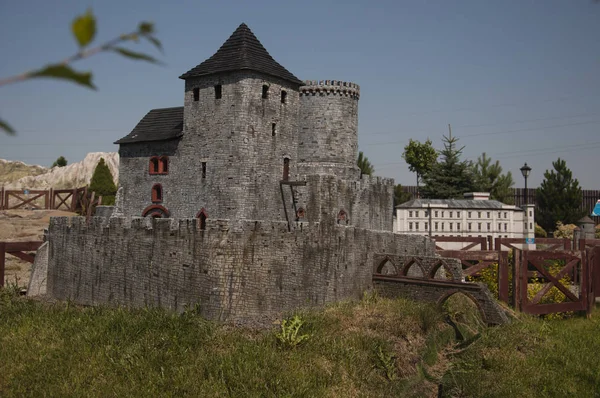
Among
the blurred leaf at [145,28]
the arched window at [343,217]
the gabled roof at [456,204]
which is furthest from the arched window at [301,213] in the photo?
the blurred leaf at [145,28]

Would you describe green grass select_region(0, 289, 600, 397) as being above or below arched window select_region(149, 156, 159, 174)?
below

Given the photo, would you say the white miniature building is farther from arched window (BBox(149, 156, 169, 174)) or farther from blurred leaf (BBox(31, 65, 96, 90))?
blurred leaf (BBox(31, 65, 96, 90))

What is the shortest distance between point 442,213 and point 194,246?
33728 millimetres

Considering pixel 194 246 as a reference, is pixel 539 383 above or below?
below

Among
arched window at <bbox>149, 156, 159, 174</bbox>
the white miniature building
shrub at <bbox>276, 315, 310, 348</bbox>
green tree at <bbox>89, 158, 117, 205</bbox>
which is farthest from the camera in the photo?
the white miniature building

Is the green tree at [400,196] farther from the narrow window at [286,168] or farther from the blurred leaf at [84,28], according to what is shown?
the blurred leaf at [84,28]

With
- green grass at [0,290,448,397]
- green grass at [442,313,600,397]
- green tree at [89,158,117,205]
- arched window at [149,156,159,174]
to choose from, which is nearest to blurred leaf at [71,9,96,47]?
green grass at [0,290,448,397]

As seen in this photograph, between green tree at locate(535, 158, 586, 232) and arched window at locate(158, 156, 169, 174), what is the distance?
36.9 m

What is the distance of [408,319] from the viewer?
1930 centimetres

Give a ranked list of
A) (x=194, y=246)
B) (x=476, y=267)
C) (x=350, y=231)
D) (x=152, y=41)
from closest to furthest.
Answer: (x=152, y=41)
(x=194, y=246)
(x=350, y=231)
(x=476, y=267)

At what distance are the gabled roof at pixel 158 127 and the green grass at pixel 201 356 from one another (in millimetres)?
10068

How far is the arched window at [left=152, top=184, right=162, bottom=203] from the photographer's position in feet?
89.3

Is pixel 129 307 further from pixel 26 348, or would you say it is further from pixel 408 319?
pixel 408 319

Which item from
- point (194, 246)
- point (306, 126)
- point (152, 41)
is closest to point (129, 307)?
point (194, 246)
